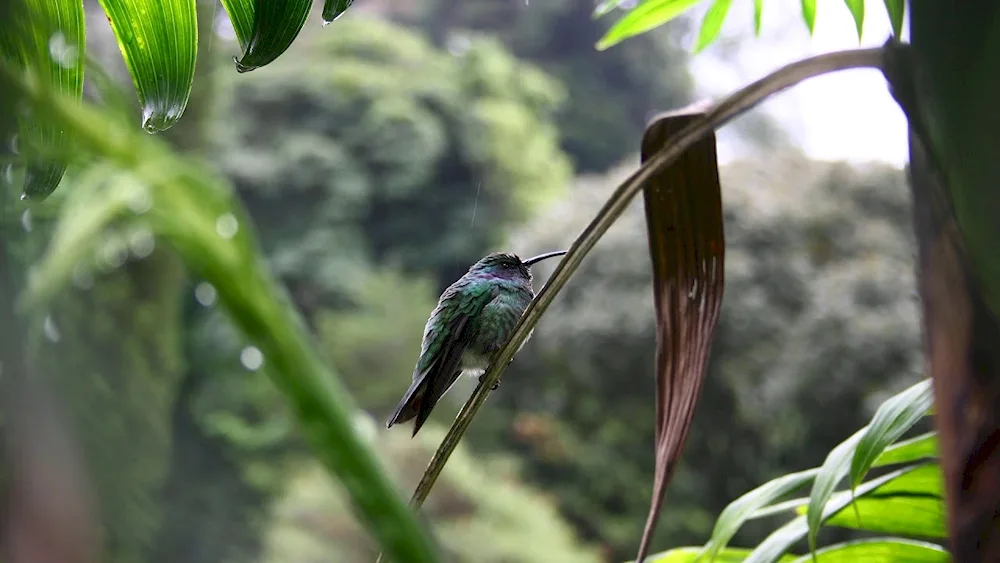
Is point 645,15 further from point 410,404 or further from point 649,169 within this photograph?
point 410,404

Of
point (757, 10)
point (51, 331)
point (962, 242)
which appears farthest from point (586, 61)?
point (51, 331)

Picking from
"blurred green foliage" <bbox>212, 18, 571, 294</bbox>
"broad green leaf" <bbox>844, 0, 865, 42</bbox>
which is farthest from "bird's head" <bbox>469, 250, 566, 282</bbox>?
"blurred green foliage" <bbox>212, 18, 571, 294</bbox>

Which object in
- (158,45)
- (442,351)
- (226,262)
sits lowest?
(226,262)

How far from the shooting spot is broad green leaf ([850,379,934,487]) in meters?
0.54

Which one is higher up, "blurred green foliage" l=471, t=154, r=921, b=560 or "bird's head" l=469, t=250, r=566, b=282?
"blurred green foliage" l=471, t=154, r=921, b=560

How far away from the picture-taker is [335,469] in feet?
0.66

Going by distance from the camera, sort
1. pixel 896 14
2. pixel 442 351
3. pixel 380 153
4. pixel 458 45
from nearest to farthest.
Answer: pixel 896 14, pixel 442 351, pixel 380 153, pixel 458 45

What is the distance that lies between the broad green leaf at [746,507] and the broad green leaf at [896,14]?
0.33 metres

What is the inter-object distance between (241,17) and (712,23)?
0.48m

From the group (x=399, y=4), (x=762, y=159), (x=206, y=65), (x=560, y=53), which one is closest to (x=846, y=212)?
(x=762, y=159)

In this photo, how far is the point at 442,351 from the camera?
3.00 feet

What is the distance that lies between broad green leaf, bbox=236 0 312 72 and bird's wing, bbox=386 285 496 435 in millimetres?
338

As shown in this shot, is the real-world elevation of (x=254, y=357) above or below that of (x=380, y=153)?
below

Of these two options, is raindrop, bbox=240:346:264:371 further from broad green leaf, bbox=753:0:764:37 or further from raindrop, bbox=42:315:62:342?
broad green leaf, bbox=753:0:764:37
